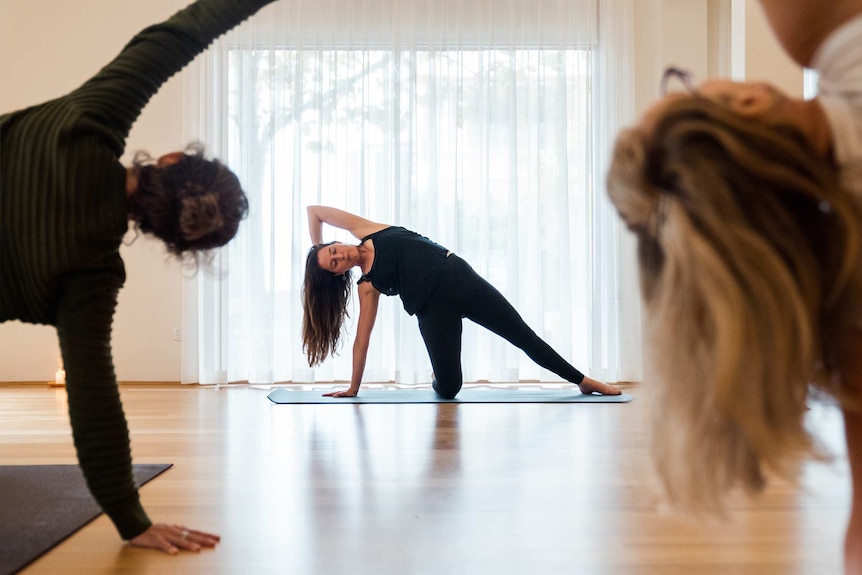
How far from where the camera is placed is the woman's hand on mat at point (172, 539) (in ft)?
5.03

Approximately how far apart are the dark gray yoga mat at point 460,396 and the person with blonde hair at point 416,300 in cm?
12

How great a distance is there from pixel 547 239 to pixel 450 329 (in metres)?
1.33

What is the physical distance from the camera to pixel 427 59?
17.5ft

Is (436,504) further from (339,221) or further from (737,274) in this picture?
(339,221)

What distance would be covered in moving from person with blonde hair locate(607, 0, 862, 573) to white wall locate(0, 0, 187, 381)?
4980 mm

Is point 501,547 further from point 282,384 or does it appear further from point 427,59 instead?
point 427,59

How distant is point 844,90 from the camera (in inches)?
30.1

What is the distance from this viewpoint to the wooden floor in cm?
144

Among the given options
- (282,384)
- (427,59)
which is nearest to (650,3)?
(427,59)

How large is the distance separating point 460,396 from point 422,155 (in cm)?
169

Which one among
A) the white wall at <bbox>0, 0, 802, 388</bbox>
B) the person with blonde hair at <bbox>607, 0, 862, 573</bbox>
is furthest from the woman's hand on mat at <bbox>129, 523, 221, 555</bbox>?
the white wall at <bbox>0, 0, 802, 388</bbox>

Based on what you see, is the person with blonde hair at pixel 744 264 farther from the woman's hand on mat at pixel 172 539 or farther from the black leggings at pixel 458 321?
the black leggings at pixel 458 321

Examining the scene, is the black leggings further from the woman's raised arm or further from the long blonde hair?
the long blonde hair

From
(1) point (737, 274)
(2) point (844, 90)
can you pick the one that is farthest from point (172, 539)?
(2) point (844, 90)
